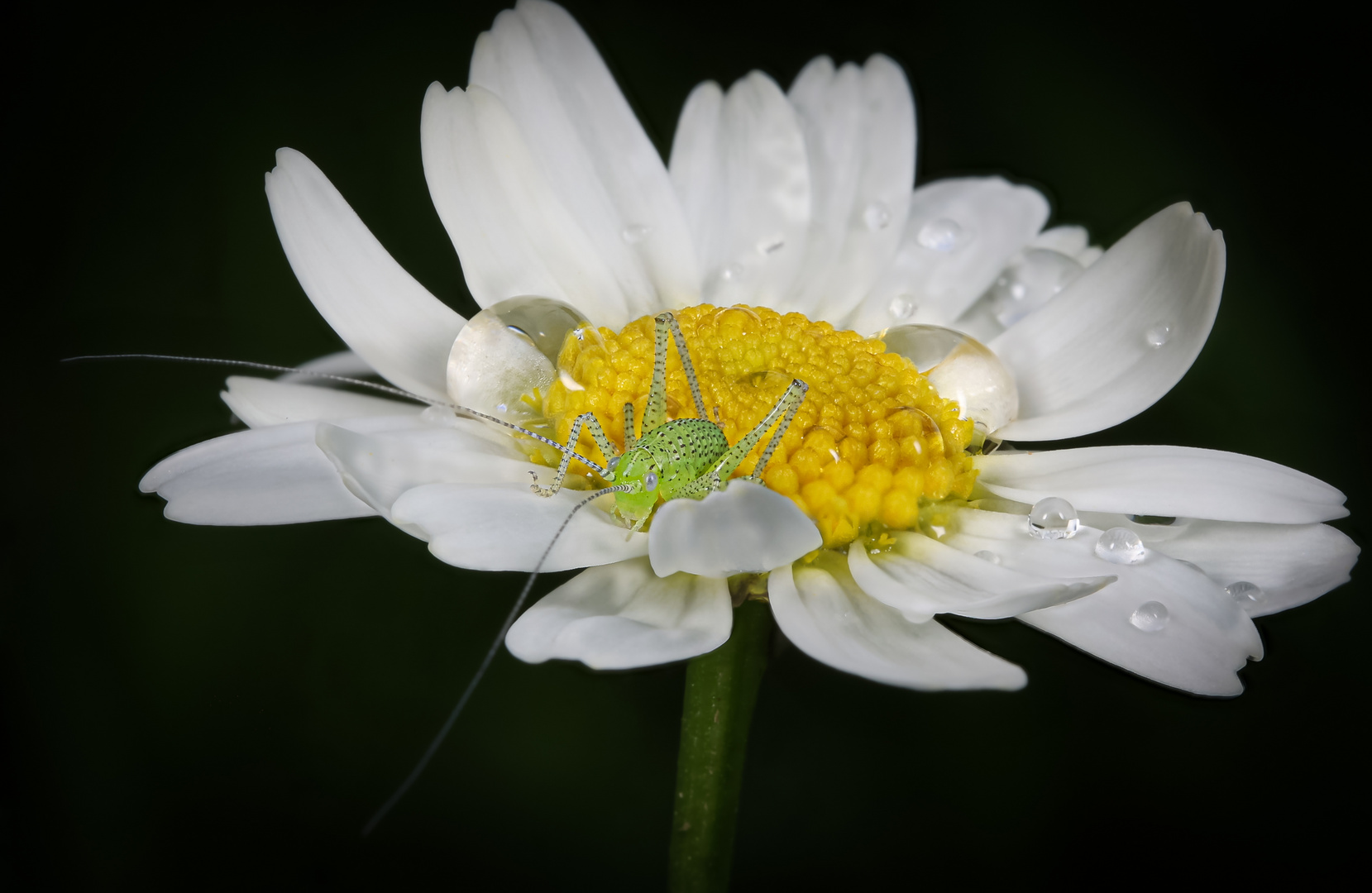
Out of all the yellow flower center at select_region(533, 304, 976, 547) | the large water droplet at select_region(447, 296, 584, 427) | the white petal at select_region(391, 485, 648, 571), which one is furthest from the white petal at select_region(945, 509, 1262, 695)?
the large water droplet at select_region(447, 296, 584, 427)

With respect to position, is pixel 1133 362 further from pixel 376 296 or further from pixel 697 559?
pixel 376 296

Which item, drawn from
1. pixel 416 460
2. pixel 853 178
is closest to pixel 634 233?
pixel 853 178

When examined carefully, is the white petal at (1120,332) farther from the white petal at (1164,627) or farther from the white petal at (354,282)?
the white petal at (354,282)

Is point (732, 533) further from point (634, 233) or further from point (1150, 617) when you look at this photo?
point (634, 233)

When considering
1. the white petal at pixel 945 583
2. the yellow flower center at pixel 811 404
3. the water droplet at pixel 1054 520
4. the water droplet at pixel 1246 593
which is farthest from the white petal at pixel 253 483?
the water droplet at pixel 1246 593

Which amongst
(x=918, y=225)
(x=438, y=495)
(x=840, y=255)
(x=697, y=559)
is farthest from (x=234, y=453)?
(x=918, y=225)

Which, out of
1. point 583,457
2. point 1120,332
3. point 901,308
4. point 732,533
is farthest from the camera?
point 901,308
